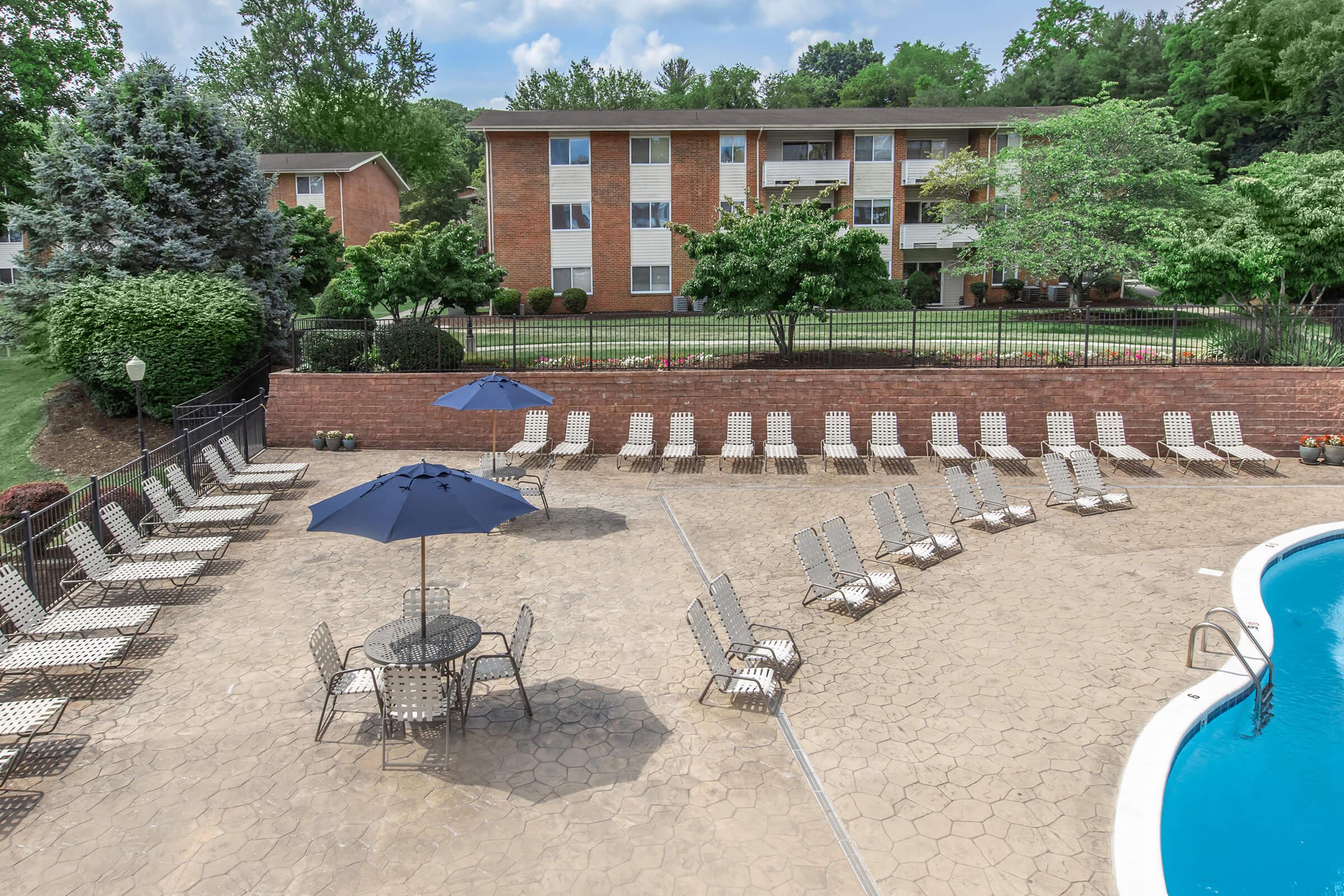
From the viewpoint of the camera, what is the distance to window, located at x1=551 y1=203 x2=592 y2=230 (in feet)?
136

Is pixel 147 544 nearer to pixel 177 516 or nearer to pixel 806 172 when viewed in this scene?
pixel 177 516

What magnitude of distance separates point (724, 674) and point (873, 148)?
39.6 metres

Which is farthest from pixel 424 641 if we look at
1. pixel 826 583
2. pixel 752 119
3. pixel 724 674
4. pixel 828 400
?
pixel 752 119

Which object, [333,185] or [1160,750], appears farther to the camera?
[333,185]

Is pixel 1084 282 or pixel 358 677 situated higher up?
pixel 1084 282

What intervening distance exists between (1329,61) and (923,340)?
39962 mm

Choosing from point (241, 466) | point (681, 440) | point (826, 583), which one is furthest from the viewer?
point (681, 440)

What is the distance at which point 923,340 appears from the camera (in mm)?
20391

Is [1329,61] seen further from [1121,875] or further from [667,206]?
[1121,875]

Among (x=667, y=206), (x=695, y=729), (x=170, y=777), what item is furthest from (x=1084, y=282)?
(x=170, y=777)

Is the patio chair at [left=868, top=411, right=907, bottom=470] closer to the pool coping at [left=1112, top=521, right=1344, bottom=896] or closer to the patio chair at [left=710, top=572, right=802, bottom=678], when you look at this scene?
the pool coping at [left=1112, top=521, right=1344, bottom=896]

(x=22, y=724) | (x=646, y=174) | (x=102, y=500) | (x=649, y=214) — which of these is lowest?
(x=22, y=724)

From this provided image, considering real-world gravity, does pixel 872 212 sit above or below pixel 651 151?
below

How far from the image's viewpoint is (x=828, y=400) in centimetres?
1969
